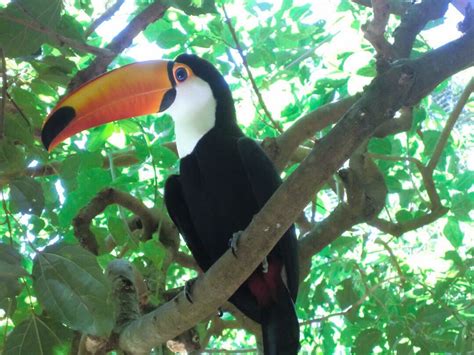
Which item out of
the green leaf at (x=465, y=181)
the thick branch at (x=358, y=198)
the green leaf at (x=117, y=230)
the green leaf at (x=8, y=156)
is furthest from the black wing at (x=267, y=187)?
the green leaf at (x=465, y=181)

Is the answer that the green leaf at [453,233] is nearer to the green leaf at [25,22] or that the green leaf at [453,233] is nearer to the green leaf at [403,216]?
the green leaf at [403,216]

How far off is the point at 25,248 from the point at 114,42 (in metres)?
1.16

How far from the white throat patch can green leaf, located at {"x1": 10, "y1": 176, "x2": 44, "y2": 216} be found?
3.08 ft

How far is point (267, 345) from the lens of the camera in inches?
98.5

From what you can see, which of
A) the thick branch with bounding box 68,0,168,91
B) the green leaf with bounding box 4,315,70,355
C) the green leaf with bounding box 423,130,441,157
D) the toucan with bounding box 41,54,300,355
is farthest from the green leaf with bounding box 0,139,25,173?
the green leaf with bounding box 423,130,441,157

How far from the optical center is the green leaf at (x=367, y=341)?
262cm

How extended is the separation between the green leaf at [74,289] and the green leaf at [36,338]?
149 millimetres

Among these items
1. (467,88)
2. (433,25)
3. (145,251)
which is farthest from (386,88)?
(467,88)

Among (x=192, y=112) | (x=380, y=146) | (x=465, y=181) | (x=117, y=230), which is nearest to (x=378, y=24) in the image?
(x=380, y=146)

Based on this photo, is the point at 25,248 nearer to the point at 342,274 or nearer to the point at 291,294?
the point at 291,294

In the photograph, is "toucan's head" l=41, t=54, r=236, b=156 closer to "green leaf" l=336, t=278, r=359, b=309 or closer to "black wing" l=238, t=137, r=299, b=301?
"black wing" l=238, t=137, r=299, b=301

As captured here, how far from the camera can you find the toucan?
2.56m

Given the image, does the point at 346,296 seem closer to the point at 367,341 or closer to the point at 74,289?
the point at 367,341

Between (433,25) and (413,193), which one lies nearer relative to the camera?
(433,25)
